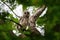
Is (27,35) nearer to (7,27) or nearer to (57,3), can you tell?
(7,27)

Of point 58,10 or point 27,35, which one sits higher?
point 27,35

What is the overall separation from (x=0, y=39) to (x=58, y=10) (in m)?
0.53

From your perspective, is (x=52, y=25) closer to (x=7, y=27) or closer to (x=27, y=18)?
(x=7, y=27)

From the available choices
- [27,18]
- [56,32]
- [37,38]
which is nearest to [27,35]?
[37,38]

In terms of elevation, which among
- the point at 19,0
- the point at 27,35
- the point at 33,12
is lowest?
the point at 27,35

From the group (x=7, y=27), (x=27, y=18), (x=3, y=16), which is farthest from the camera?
(x=27, y=18)

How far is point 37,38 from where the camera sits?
3.03 feet

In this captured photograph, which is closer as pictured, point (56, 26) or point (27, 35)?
point (56, 26)

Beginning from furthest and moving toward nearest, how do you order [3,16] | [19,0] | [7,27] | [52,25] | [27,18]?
[27,18], [19,0], [3,16], [7,27], [52,25]

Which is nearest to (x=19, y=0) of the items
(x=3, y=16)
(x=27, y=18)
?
(x=3, y=16)

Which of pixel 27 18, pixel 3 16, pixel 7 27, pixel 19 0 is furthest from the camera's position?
pixel 27 18

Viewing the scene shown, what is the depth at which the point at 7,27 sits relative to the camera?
868 millimetres

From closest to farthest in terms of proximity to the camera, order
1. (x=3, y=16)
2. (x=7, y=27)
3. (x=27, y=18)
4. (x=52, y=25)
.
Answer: (x=52, y=25) < (x=7, y=27) < (x=3, y=16) < (x=27, y=18)

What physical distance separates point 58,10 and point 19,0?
2.73ft
